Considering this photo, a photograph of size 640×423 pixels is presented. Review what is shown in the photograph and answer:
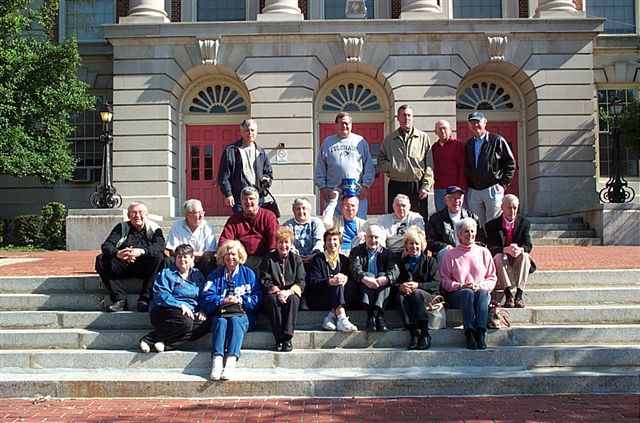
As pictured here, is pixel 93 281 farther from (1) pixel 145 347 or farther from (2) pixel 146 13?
(2) pixel 146 13

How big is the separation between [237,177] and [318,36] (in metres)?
11.8

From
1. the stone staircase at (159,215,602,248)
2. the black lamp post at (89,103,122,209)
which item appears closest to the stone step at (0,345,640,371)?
the stone staircase at (159,215,602,248)

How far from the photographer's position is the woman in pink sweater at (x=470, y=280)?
7.10 m

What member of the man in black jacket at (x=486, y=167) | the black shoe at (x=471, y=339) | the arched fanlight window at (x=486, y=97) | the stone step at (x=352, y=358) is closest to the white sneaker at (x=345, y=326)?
the stone step at (x=352, y=358)

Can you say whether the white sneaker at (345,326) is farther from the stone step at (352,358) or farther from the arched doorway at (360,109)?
the arched doorway at (360,109)

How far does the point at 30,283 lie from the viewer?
8.84m

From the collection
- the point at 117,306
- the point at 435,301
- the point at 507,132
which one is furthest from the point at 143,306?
the point at 507,132

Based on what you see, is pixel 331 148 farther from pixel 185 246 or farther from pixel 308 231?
pixel 185 246

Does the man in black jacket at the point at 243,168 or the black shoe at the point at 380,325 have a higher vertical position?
the man in black jacket at the point at 243,168

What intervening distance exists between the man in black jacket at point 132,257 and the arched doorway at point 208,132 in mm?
12674

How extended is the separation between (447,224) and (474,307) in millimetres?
1367

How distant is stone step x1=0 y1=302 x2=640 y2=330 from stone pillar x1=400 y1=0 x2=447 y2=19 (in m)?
13.8

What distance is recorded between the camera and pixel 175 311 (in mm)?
7113

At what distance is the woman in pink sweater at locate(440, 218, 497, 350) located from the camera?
710cm
